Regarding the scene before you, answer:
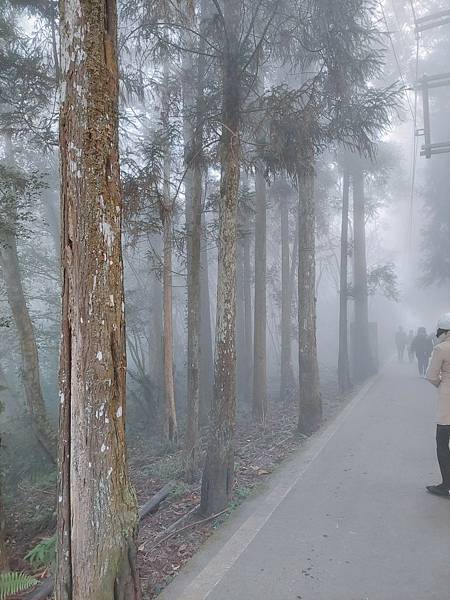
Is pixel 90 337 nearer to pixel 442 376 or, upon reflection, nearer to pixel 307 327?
pixel 442 376

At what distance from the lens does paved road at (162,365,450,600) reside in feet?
13.5

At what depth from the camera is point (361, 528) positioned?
17.1 ft

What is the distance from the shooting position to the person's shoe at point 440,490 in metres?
5.79

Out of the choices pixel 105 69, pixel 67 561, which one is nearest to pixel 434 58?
pixel 105 69

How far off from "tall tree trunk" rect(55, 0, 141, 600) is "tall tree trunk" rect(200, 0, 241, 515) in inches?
132

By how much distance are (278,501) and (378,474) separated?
162 centimetres

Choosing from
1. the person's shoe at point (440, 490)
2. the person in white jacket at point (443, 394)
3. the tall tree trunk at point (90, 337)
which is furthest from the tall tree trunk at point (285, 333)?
the tall tree trunk at point (90, 337)

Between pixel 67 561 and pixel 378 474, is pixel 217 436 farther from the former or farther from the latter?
pixel 67 561

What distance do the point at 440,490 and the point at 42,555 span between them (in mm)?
4909

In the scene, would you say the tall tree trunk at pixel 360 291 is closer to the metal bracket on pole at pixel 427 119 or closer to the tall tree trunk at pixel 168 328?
the metal bracket on pole at pixel 427 119

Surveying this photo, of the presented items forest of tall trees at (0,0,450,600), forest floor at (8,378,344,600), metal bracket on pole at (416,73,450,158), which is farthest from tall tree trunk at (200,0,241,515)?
metal bracket on pole at (416,73,450,158)

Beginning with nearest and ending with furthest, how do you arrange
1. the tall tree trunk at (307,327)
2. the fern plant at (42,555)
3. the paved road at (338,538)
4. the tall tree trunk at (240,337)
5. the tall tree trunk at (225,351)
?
the paved road at (338,538) → the fern plant at (42,555) → the tall tree trunk at (225,351) → the tall tree trunk at (307,327) → the tall tree trunk at (240,337)

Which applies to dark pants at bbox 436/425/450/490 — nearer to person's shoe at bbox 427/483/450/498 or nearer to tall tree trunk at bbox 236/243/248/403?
person's shoe at bbox 427/483/450/498

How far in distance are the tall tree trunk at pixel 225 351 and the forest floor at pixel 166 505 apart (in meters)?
0.37
